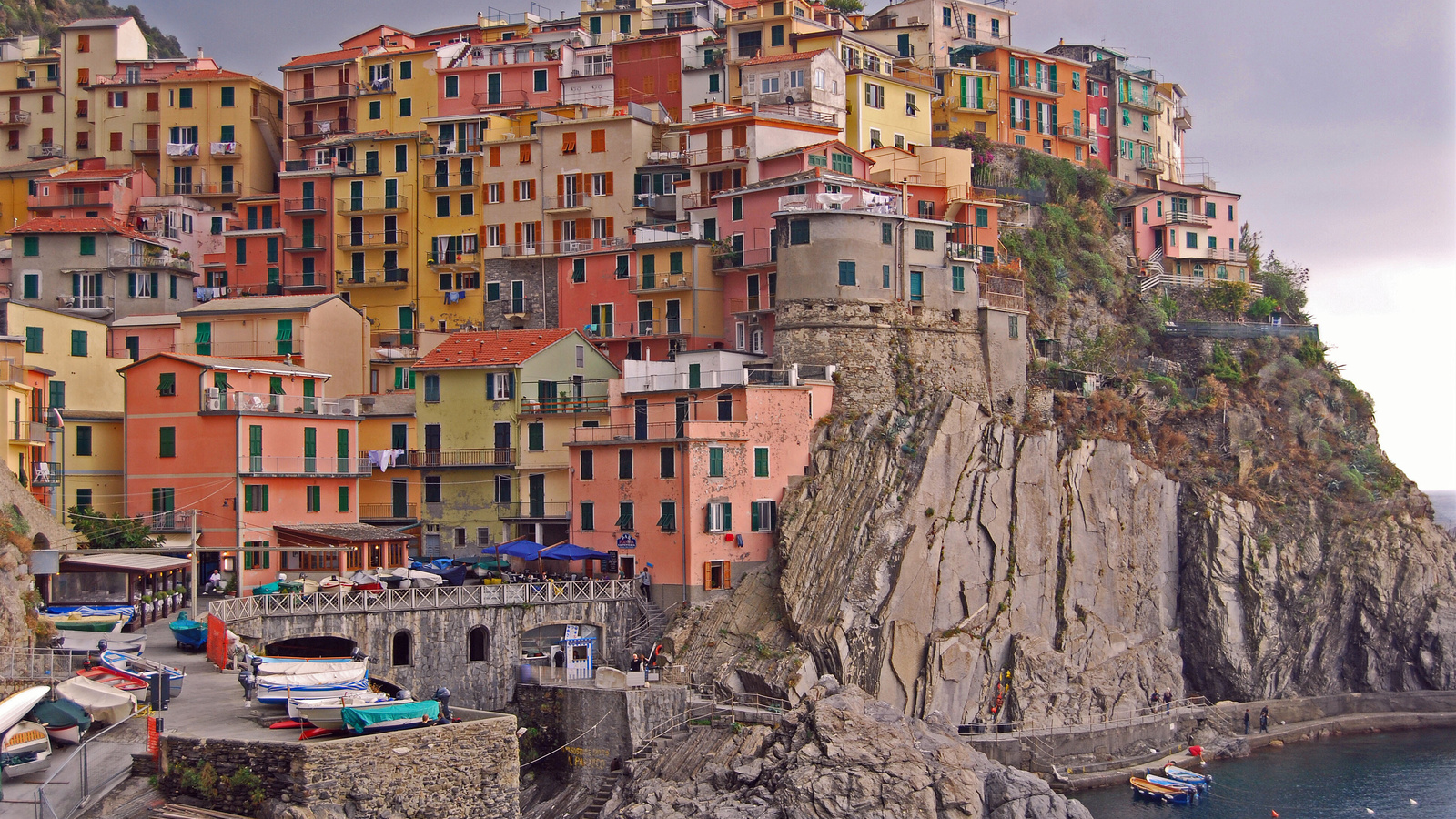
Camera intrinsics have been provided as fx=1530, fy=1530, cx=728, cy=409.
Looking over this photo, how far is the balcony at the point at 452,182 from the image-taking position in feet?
251

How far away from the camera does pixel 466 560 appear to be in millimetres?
61844

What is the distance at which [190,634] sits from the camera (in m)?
44.8

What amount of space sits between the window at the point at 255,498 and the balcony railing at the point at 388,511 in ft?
23.3

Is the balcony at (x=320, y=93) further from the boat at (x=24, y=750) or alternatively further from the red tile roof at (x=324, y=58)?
the boat at (x=24, y=750)

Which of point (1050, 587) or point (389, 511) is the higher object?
point (389, 511)

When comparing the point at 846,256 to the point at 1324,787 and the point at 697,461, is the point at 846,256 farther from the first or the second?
the point at 1324,787

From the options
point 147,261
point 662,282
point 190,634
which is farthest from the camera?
point 147,261

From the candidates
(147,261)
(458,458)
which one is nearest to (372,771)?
(458,458)

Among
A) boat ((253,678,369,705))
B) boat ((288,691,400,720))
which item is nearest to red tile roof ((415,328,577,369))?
boat ((253,678,369,705))

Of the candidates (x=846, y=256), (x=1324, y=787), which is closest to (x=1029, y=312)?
(x=846, y=256)

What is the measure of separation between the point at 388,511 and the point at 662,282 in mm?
15493

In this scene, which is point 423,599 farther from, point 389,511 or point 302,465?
point 389,511

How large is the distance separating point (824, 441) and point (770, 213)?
1111 cm

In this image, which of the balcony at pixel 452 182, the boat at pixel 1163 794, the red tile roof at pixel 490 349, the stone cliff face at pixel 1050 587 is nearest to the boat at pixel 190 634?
the stone cliff face at pixel 1050 587
